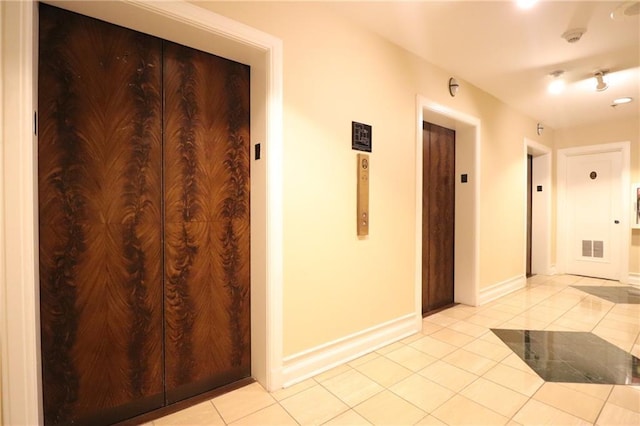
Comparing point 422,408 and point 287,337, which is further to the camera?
point 287,337

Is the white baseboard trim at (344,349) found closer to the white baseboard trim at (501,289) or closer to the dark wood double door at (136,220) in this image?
the dark wood double door at (136,220)

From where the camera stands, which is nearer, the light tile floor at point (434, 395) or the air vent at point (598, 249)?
the light tile floor at point (434, 395)

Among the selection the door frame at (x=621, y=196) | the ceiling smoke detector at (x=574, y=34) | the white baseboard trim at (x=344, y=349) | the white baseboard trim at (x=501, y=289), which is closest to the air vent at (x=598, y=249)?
the door frame at (x=621, y=196)

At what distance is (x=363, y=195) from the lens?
2365mm

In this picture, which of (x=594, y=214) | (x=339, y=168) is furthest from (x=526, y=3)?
(x=594, y=214)

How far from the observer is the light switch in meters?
2.35

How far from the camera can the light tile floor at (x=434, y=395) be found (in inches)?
64.8

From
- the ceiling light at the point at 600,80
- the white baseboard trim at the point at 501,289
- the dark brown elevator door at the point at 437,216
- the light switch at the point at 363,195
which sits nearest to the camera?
the light switch at the point at 363,195

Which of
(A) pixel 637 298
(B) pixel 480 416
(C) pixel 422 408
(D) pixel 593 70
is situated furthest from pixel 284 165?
(A) pixel 637 298

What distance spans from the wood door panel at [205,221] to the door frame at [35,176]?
89mm

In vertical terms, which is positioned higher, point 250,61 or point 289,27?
point 289,27

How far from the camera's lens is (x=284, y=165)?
1949mm

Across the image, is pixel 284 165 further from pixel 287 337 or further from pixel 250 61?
pixel 287 337

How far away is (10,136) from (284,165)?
1.28 meters
